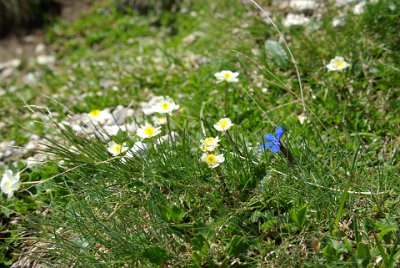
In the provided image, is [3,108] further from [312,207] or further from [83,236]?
[312,207]

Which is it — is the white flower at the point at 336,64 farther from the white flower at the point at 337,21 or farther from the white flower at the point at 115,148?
the white flower at the point at 115,148

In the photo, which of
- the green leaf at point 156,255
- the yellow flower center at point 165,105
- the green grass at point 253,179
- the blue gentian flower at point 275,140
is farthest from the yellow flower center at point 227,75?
the green leaf at point 156,255

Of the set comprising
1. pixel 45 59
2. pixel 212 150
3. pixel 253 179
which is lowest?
pixel 45 59

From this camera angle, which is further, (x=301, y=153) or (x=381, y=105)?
(x=381, y=105)

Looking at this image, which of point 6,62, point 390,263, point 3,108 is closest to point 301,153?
point 390,263

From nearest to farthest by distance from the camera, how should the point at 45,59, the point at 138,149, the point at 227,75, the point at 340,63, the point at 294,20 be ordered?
the point at 138,149 → the point at 227,75 → the point at 340,63 → the point at 294,20 → the point at 45,59

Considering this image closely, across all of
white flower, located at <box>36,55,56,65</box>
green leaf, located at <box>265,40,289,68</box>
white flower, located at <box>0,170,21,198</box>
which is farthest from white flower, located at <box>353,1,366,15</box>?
white flower, located at <box>36,55,56,65</box>

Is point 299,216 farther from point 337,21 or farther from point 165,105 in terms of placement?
point 337,21

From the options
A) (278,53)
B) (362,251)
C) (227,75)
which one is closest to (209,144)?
(227,75)
